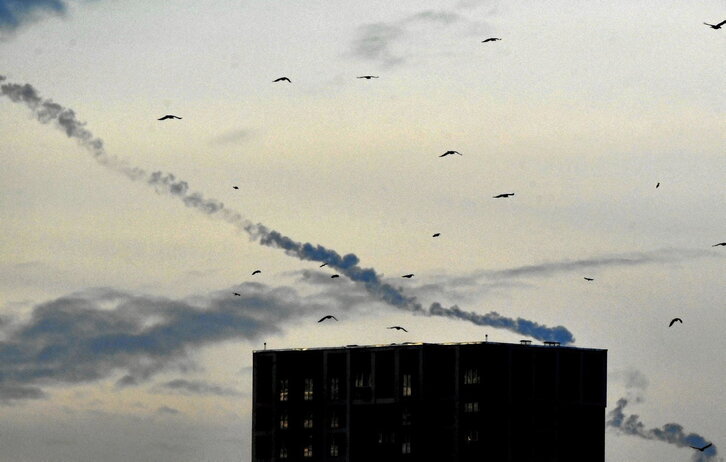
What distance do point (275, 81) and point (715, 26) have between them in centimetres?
6121

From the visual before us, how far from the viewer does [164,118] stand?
7849 inches

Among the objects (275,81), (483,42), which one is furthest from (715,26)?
(275,81)

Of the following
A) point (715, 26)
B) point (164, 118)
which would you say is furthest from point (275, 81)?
point (715, 26)

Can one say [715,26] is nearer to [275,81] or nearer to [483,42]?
[483,42]

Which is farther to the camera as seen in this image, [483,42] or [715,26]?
[483,42]

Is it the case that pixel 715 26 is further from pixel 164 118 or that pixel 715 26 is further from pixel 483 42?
pixel 164 118

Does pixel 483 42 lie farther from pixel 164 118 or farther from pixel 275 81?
pixel 164 118

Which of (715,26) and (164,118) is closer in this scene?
(715,26)

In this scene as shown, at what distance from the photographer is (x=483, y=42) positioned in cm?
19638

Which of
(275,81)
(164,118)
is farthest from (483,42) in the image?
(164,118)

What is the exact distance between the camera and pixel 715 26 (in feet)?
509

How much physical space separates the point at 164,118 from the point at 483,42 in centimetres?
3816
